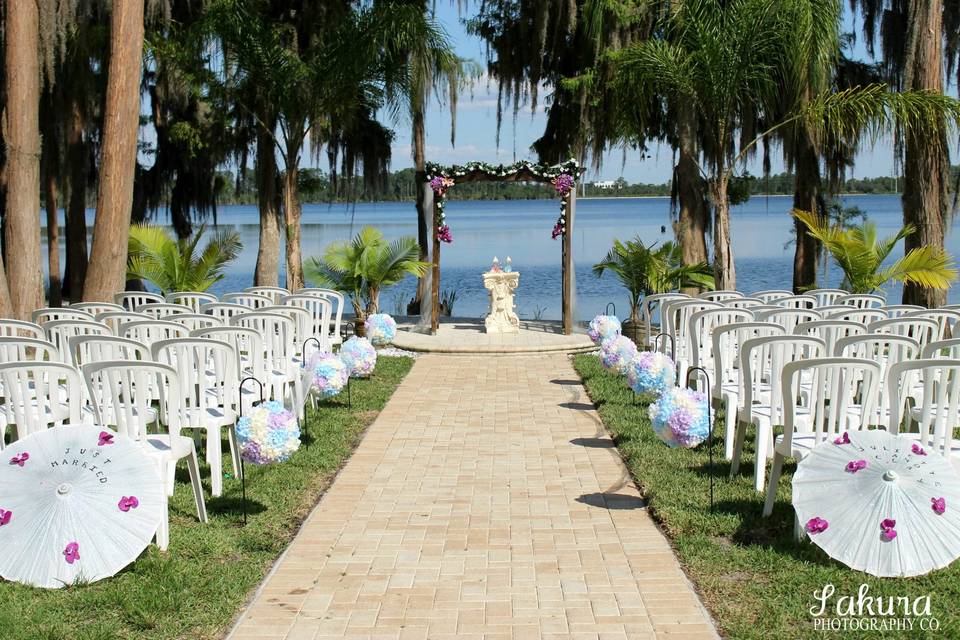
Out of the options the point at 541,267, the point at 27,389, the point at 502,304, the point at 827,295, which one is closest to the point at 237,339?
the point at 27,389

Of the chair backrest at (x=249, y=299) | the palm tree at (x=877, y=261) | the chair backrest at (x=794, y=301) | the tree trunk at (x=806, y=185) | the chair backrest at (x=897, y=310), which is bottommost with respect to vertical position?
the chair backrest at (x=249, y=299)

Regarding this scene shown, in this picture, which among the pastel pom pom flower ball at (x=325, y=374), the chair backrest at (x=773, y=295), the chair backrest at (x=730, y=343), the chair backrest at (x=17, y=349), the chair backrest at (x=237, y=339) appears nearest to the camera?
the chair backrest at (x=17, y=349)

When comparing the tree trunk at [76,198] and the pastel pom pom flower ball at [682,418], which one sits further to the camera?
the tree trunk at [76,198]

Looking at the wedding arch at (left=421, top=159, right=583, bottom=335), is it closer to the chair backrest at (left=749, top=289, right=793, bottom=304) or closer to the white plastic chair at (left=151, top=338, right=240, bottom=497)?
the chair backrest at (left=749, top=289, right=793, bottom=304)

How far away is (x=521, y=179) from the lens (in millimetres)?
14602

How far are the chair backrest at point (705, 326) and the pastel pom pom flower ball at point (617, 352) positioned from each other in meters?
0.73

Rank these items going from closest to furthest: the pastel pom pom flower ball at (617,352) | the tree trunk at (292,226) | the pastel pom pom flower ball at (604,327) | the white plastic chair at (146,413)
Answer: the white plastic chair at (146,413) < the pastel pom pom flower ball at (617,352) < the pastel pom pom flower ball at (604,327) < the tree trunk at (292,226)

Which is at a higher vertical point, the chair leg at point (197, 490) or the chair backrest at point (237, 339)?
the chair backrest at point (237, 339)

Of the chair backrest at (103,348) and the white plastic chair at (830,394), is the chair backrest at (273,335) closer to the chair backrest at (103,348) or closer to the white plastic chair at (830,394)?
the chair backrest at (103,348)

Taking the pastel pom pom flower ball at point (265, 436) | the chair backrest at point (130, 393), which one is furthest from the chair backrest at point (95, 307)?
the pastel pom pom flower ball at point (265, 436)

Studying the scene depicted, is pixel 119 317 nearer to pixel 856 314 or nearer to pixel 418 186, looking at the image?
pixel 856 314

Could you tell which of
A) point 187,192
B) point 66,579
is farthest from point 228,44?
point 66,579

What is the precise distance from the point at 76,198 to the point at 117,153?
7.35 meters

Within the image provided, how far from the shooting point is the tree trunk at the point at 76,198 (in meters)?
17.7
